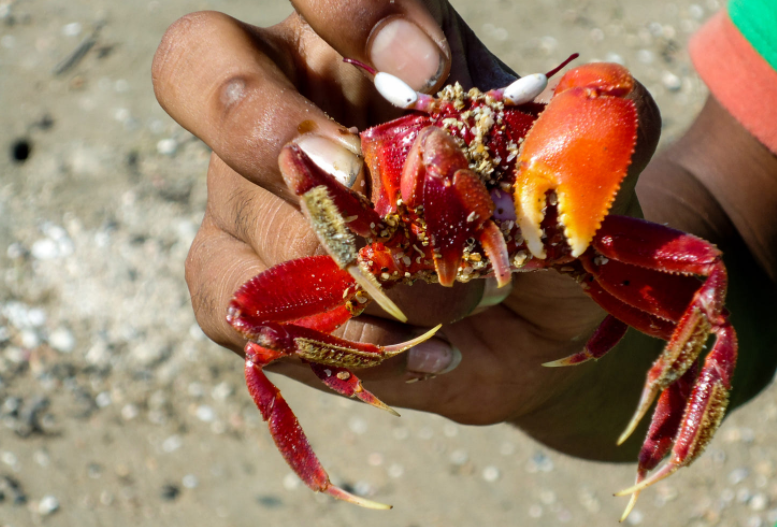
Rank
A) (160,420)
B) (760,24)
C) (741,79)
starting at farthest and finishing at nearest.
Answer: (160,420) < (741,79) < (760,24)

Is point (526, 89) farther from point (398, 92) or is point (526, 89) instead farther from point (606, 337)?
point (606, 337)

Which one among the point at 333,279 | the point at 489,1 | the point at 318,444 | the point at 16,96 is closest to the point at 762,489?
the point at 318,444

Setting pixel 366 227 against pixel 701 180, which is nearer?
pixel 366 227

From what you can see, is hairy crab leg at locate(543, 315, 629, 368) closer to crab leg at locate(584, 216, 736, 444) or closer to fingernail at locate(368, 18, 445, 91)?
crab leg at locate(584, 216, 736, 444)

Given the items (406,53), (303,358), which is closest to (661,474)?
(303,358)

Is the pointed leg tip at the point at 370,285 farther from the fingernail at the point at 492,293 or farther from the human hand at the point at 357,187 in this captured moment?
the fingernail at the point at 492,293

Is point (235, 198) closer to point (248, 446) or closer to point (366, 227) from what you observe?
point (366, 227)
